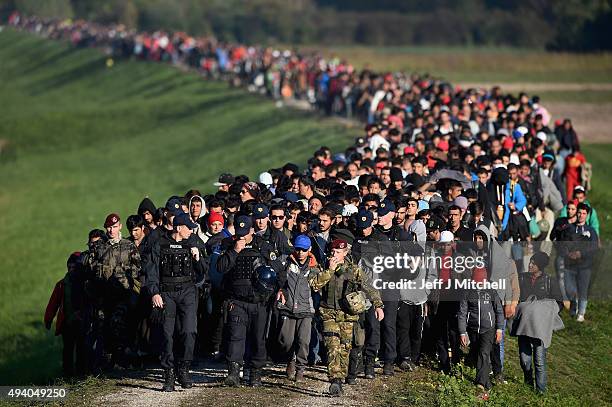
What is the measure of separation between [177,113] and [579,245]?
45.4 meters

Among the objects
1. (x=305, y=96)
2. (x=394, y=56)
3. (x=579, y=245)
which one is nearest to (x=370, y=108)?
(x=305, y=96)

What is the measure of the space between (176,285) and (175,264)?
0.23 meters

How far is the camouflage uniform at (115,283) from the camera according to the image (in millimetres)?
15594

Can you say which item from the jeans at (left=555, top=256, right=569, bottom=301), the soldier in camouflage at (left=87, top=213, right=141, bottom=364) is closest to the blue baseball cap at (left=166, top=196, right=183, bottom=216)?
the soldier in camouflage at (left=87, top=213, right=141, bottom=364)

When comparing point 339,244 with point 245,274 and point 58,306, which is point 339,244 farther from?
point 58,306

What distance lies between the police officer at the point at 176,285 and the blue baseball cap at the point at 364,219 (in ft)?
6.00

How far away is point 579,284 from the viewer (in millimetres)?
19422

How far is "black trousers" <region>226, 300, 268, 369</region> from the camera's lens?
48.3 ft

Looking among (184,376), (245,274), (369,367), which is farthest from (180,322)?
(369,367)

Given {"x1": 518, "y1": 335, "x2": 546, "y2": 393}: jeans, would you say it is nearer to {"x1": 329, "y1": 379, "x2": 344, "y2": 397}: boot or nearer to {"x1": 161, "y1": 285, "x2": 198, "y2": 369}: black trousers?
{"x1": 329, "y1": 379, "x2": 344, "y2": 397}: boot

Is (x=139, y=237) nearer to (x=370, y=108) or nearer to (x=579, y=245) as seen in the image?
(x=579, y=245)

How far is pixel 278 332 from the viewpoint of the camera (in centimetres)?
1506

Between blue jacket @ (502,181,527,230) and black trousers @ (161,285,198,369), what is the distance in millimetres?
6393

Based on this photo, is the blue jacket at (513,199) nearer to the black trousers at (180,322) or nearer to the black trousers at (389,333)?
the black trousers at (389,333)
